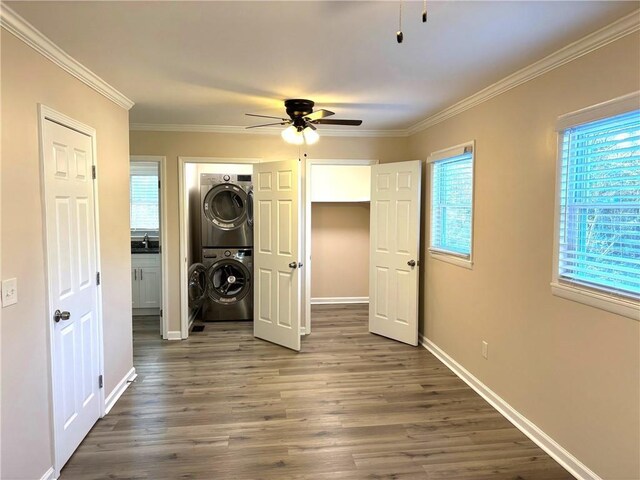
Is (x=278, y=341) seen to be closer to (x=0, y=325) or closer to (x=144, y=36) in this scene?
(x=0, y=325)

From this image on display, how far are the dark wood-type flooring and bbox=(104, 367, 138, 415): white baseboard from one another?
0.20 feet

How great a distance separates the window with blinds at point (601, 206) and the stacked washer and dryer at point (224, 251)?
3721 mm

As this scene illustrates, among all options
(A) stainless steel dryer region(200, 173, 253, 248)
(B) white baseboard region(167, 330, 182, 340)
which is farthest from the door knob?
(A) stainless steel dryer region(200, 173, 253, 248)

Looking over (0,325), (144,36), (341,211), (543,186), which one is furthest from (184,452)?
(341,211)

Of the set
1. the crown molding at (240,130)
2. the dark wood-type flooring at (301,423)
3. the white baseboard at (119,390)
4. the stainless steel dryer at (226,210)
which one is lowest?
the dark wood-type flooring at (301,423)

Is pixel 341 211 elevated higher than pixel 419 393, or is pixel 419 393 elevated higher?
pixel 341 211

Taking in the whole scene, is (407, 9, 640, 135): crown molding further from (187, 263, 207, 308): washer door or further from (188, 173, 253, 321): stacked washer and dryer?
(187, 263, 207, 308): washer door

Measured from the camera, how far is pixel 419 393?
327 cm

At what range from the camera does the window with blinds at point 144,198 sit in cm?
552

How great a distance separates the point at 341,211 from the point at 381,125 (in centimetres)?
195

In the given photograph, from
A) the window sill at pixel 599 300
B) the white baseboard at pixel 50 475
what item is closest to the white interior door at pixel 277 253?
the white baseboard at pixel 50 475

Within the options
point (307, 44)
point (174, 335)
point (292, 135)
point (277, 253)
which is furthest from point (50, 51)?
point (174, 335)

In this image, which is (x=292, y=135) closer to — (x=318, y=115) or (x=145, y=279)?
(x=318, y=115)

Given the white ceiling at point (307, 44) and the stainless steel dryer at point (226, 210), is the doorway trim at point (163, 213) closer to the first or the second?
the stainless steel dryer at point (226, 210)
